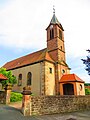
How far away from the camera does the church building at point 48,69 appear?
2297 cm

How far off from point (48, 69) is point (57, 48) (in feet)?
17.4

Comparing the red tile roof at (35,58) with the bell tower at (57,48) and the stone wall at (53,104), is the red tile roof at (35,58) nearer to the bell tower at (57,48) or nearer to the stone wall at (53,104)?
the bell tower at (57,48)

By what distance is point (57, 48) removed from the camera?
26.6m

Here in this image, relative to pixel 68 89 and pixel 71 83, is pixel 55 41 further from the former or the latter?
pixel 68 89

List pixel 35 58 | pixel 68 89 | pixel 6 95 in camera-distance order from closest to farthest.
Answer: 1. pixel 6 95
2. pixel 68 89
3. pixel 35 58

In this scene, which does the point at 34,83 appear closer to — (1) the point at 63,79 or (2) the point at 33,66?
(2) the point at 33,66

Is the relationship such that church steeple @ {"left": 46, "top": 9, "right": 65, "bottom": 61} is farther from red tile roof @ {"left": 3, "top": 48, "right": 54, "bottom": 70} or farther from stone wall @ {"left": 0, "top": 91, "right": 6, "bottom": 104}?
stone wall @ {"left": 0, "top": 91, "right": 6, "bottom": 104}

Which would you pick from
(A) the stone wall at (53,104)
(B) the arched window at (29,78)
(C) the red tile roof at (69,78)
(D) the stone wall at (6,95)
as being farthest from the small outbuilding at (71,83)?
(D) the stone wall at (6,95)

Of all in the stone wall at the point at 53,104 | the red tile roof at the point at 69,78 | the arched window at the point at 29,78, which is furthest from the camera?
the arched window at the point at 29,78

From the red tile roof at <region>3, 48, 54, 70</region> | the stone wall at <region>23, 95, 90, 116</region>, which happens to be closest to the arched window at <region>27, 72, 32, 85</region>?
the red tile roof at <region>3, 48, 54, 70</region>

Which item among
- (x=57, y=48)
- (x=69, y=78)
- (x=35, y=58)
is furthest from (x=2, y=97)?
(x=57, y=48)

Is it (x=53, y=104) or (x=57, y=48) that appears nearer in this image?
(x=53, y=104)

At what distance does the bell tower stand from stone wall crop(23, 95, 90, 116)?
9.38 meters

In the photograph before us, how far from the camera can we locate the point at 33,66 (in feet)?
82.0
